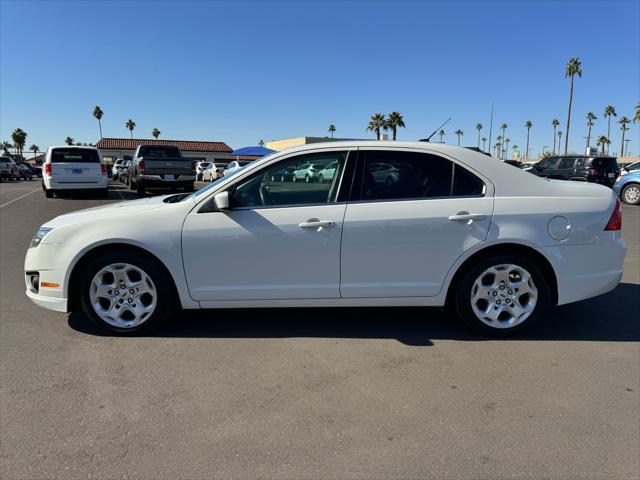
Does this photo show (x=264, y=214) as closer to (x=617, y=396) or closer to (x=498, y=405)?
(x=498, y=405)

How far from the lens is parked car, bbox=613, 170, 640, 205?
17.1 meters

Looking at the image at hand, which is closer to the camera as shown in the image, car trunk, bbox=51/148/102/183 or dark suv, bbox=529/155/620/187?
car trunk, bbox=51/148/102/183

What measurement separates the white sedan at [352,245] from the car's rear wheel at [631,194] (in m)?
15.9

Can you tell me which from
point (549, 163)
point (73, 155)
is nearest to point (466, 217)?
point (73, 155)

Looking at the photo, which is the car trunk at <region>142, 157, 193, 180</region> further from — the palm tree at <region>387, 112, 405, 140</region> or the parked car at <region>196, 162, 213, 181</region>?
the palm tree at <region>387, 112, 405, 140</region>

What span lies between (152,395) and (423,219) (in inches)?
93.9

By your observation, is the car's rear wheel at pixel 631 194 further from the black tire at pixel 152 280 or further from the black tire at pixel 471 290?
the black tire at pixel 152 280

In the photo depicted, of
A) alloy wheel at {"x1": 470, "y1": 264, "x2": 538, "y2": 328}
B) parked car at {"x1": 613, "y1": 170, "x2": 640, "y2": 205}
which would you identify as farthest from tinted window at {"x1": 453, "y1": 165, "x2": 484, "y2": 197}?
parked car at {"x1": 613, "y1": 170, "x2": 640, "y2": 205}

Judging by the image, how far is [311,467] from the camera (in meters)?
2.41

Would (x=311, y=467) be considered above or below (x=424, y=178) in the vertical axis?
below

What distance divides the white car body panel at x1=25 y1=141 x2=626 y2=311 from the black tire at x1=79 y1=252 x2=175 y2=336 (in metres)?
0.12

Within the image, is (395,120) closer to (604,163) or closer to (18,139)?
(604,163)

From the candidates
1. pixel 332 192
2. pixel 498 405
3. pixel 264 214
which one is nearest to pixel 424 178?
pixel 332 192

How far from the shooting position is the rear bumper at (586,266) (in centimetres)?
393
